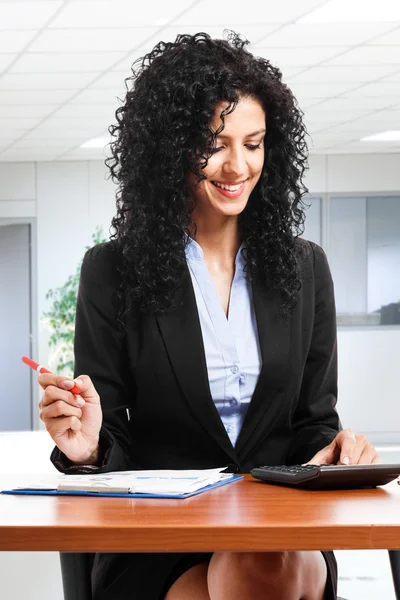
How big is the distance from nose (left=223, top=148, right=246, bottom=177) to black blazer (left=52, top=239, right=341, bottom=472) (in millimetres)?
202

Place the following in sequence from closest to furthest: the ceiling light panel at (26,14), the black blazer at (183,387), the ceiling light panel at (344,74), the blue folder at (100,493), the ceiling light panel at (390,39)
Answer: the blue folder at (100,493)
the black blazer at (183,387)
the ceiling light panel at (26,14)
the ceiling light panel at (390,39)
the ceiling light panel at (344,74)

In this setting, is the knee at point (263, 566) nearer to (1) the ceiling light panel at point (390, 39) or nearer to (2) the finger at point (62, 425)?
(2) the finger at point (62, 425)

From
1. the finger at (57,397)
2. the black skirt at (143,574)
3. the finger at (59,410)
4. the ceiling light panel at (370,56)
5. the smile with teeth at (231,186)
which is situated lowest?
the black skirt at (143,574)

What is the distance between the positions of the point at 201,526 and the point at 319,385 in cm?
82

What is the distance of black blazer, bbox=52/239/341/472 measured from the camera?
171 centimetres

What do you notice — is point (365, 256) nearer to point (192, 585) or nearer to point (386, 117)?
point (386, 117)

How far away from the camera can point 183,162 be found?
71.5 inches

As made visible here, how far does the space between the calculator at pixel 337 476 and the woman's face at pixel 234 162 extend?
1.79 ft

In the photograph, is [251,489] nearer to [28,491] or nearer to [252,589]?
[252,589]

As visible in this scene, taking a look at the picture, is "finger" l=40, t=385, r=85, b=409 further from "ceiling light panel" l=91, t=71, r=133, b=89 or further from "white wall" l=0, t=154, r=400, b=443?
"white wall" l=0, t=154, r=400, b=443

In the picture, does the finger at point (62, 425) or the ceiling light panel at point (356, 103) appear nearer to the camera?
the finger at point (62, 425)

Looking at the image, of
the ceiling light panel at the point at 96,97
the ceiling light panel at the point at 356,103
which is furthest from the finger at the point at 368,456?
the ceiling light panel at the point at 356,103

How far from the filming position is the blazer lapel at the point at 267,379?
68.3 inches

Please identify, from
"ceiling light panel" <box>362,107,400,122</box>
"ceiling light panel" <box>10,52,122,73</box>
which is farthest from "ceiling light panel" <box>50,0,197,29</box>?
"ceiling light panel" <box>362,107,400,122</box>
